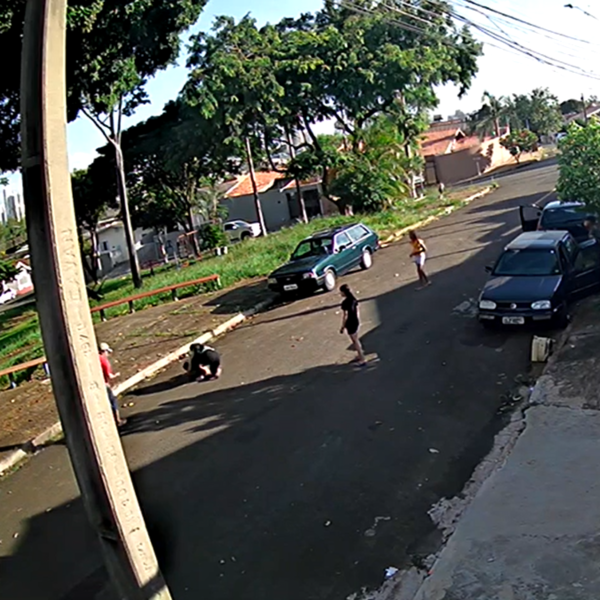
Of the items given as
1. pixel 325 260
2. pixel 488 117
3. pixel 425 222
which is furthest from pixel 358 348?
pixel 488 117

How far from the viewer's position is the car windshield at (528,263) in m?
13.8

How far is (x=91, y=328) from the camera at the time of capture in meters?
3.93

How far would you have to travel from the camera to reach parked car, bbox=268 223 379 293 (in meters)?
19.1

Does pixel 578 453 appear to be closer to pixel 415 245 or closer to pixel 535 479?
pixel 535 479

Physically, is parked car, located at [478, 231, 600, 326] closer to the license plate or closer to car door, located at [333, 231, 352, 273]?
the license plate

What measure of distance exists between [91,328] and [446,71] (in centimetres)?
3687

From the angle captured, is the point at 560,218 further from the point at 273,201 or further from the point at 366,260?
the point at 273,201

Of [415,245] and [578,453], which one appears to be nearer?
[578,453]

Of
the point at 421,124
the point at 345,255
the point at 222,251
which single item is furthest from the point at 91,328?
the point at 421,124

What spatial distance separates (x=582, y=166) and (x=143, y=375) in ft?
31.9

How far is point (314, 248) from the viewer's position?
68.6 ft

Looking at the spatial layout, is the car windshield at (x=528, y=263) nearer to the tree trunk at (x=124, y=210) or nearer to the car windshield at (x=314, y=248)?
the car windshield at (x=314, y=248)

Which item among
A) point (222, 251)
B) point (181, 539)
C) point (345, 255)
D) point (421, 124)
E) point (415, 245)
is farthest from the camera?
point (421, 124)

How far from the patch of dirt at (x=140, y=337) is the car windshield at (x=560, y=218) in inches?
318
